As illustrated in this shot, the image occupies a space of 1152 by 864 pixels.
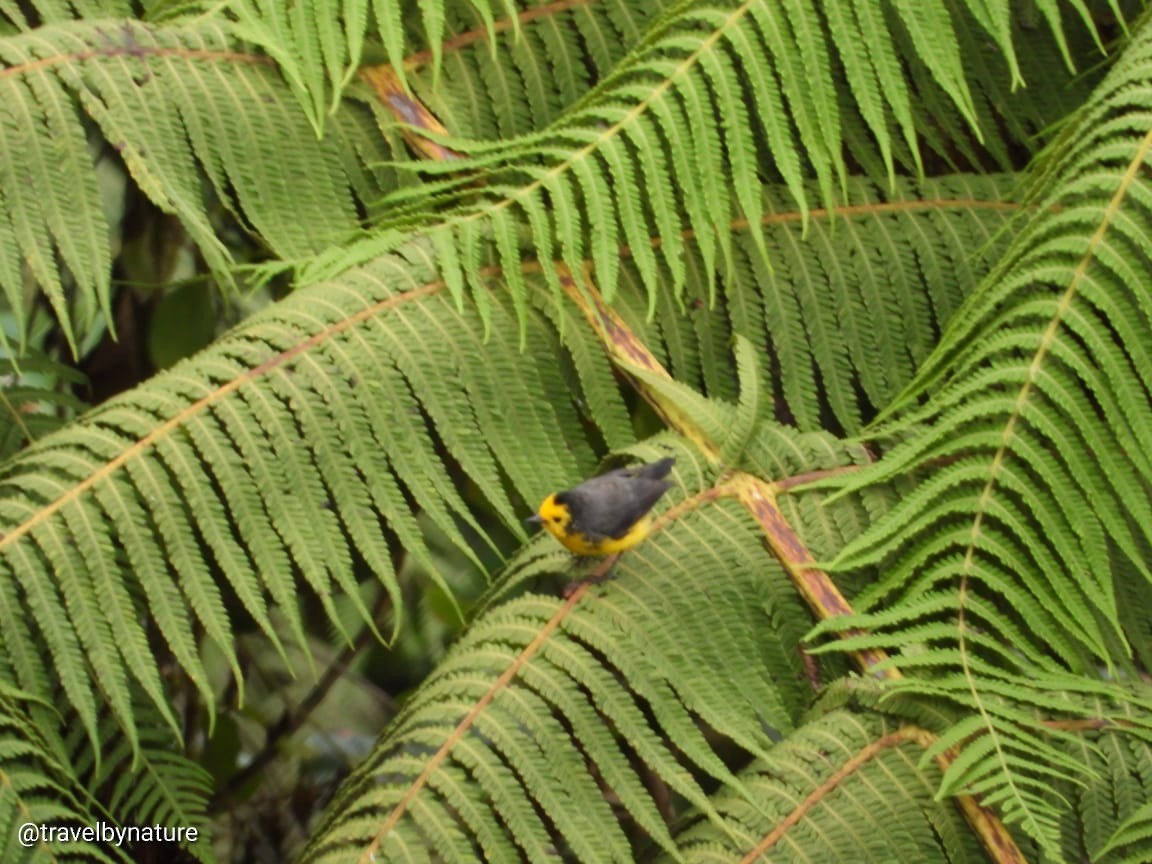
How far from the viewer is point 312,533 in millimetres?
1348

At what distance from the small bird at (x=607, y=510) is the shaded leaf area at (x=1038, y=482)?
0.73ft

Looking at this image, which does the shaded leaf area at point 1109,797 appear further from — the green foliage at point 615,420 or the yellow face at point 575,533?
the yellow face at point 575,533

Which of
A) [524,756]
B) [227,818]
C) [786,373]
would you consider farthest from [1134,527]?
[227,818]

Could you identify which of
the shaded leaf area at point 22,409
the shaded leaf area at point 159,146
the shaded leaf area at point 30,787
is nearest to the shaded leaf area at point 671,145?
the shaded leaf area at point 159,146

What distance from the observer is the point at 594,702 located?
135cm

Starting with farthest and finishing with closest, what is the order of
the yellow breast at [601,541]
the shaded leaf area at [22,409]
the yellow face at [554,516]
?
the shaded leaf area at [22,409] → the yellow face at [554,516] → the yellow breast at [601,541]

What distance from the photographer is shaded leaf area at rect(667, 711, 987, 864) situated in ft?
4.10

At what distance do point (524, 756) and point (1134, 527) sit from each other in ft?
2.54

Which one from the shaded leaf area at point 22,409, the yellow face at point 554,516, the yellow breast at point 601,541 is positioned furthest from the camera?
the shaded leaf area at point 22,409

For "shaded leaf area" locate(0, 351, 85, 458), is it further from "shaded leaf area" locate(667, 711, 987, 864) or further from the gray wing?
"shaded leaf area" locate(667, 711, 987, 864)

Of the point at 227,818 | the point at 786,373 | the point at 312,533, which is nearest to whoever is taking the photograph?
the point at 312,533

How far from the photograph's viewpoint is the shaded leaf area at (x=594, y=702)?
1222 millimetres

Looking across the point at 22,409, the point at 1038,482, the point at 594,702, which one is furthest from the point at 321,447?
the point at 1038,482

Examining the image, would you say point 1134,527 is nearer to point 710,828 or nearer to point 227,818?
point 710,828
